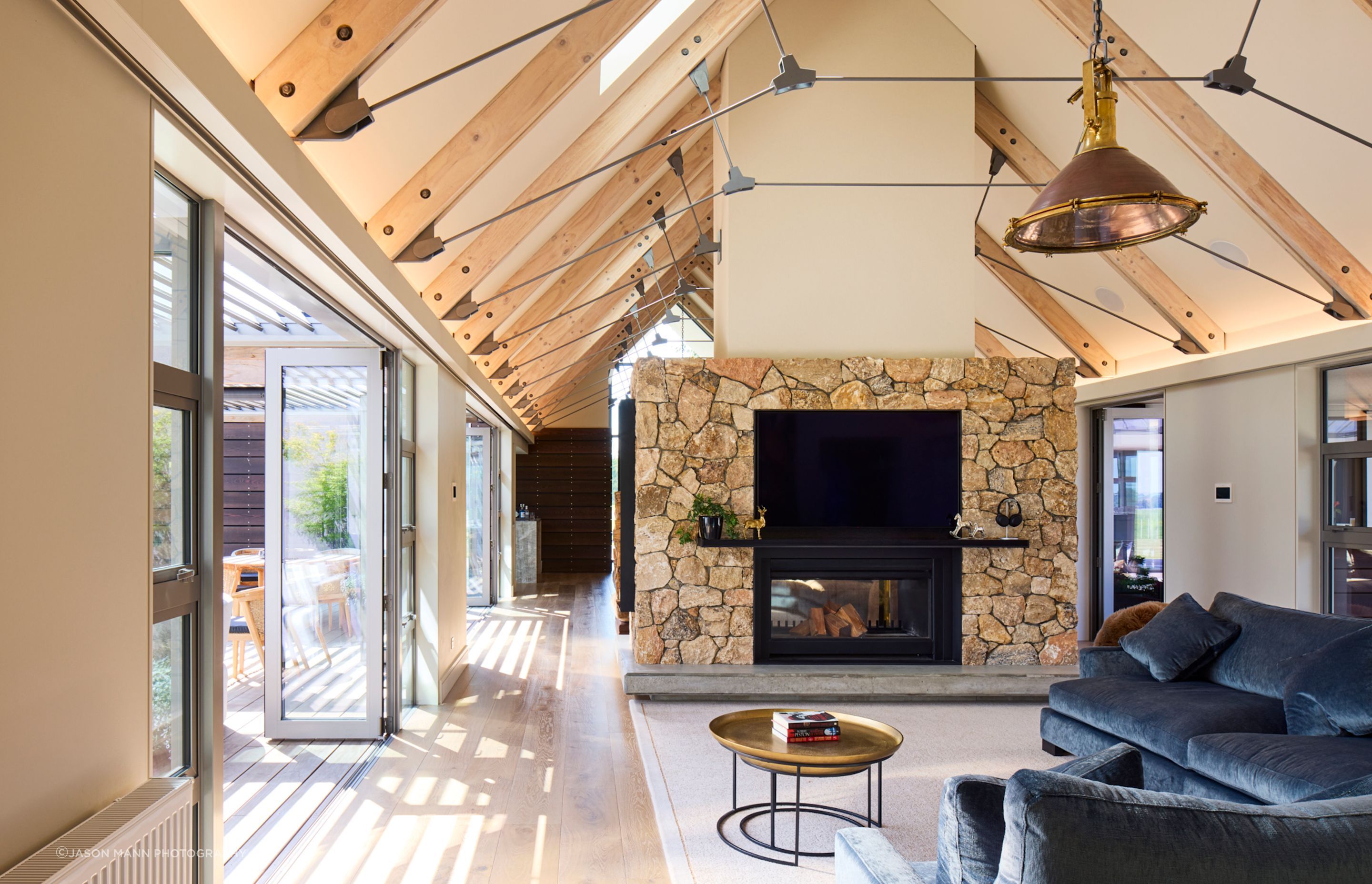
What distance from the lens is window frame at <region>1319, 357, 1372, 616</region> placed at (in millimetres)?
5785

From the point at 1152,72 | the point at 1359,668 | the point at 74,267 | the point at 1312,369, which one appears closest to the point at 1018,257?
the point at 1312,369

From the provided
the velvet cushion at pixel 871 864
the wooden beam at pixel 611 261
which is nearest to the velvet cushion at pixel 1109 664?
the velvet cushion at pixel 871 864

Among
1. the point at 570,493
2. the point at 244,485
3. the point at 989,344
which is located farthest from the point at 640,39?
the point at 570,493

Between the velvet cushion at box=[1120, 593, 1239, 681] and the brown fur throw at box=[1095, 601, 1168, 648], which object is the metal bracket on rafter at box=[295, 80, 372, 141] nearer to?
the velvet cushion at box=[1120, 593, 1239, 681]

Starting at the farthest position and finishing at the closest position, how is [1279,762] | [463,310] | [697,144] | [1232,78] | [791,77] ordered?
[697,144] → [463,310] → [1232,78] → [791,77] → [1279,762]

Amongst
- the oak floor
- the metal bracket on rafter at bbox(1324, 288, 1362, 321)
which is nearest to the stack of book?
the oak floor

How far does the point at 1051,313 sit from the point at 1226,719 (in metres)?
5.37

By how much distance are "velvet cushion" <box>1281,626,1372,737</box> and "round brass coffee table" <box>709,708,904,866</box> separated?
156cm

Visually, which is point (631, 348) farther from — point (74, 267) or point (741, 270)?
point (74, 267)

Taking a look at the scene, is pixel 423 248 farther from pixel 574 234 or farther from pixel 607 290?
pixel 607 290

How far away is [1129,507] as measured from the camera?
8883 millimetres

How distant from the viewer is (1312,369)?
6.04m

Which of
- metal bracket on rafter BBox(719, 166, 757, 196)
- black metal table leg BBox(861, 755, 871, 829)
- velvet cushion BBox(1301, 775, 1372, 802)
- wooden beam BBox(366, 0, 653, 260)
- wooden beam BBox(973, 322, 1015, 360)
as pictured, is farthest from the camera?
wooden beam BBox(973, 322, 1015, 360)

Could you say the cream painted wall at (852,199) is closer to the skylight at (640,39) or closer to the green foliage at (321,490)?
the skylight at (640,39)
